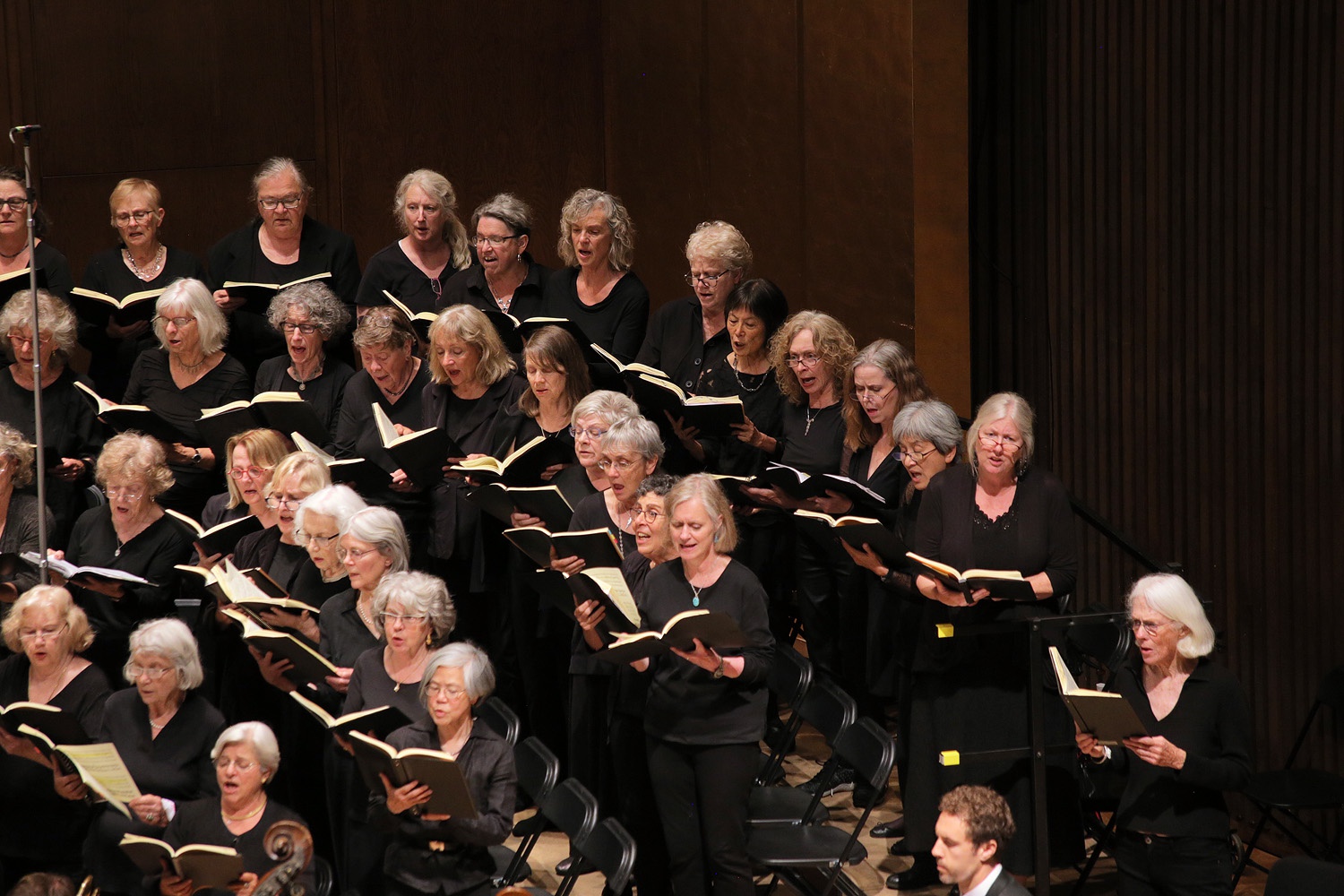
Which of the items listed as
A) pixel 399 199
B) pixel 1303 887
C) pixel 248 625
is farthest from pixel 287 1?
pixel 1303 887

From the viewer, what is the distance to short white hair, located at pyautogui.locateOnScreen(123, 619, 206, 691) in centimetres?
449

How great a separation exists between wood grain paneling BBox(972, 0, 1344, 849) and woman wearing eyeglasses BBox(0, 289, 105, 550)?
368 centimetres

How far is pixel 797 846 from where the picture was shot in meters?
4.41

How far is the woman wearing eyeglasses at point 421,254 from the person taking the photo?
6113mm

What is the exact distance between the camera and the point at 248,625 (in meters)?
4.37

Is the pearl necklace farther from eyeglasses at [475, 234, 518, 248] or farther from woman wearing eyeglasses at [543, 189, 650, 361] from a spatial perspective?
woman wearing eyeglasses at [543, 189, 650, 361]

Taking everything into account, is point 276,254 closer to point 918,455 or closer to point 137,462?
point 137,462

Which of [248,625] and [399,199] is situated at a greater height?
[399,199]

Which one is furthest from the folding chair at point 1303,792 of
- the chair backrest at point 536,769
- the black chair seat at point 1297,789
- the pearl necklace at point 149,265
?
the pearl necklace at point 149,265

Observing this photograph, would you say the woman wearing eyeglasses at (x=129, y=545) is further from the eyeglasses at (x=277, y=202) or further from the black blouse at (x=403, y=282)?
the eyeglasses at (x=277, y=202)

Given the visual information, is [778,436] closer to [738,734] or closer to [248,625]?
[738,734]

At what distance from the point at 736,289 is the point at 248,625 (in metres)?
2.13

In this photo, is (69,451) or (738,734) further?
(69,451)

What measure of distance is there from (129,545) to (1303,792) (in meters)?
3.82
